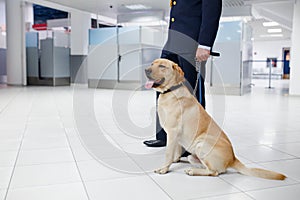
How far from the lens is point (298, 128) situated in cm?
353

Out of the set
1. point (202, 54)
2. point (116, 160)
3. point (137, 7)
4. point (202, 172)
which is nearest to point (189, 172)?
point (202, 172)

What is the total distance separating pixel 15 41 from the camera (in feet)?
30.6

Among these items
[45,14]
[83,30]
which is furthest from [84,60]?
[45,14]

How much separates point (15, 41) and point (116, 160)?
8355 mm

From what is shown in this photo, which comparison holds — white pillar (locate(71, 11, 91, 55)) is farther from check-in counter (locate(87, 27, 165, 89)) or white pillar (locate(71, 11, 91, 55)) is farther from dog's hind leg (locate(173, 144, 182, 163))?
dog's hind leg (locate(173, 144, 182, 163))

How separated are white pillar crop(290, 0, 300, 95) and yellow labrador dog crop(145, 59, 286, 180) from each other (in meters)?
6.55

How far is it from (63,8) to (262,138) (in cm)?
898

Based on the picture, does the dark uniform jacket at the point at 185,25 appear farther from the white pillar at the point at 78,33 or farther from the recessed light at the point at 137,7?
the white pillar at the point at 78,33

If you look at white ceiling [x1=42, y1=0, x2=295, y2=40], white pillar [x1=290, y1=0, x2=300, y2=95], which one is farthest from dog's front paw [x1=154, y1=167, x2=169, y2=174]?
white ceiling [x1=42, y1=0, x2=295, y2=40]

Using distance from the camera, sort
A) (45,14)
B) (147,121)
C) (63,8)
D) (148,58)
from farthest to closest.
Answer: (45,14) → (63,8) → (148,58) → (147,121)

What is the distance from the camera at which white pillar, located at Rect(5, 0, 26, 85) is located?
30.3 ft

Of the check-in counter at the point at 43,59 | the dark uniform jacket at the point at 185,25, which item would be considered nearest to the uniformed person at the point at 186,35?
the dark uniform jacket at the point at 185,25

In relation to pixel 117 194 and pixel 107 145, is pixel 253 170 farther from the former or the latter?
pixel 107 145

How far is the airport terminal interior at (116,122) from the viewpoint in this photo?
1705 millimetres
